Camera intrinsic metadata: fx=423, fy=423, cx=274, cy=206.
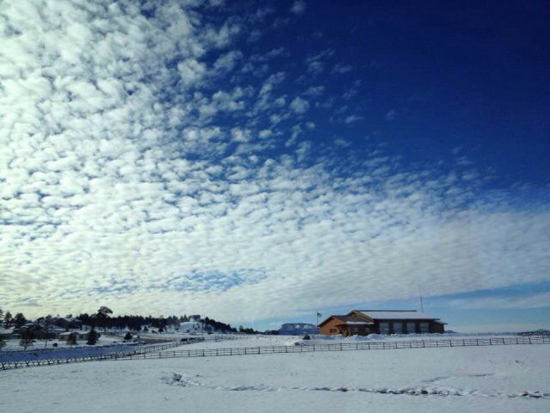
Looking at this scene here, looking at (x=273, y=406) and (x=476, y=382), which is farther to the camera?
(x=476, y=382)

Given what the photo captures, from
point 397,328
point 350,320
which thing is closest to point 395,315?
point 397,328

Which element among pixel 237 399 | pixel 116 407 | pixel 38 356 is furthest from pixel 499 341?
pixel 38 356

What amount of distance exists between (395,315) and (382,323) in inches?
217

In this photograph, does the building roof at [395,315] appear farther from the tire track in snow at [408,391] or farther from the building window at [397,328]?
the tire track in snow at [408,391]

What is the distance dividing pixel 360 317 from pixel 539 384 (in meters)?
72.2

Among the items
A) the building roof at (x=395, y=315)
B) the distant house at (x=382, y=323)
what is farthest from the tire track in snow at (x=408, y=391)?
the building roof at (x=395, y=315)

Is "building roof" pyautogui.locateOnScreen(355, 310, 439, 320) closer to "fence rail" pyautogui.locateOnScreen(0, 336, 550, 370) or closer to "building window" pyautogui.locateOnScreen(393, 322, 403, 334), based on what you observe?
"building window" pyautogui.locateOnScreen(393, 322, 403, 334)

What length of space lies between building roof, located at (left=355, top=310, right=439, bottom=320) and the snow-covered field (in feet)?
179

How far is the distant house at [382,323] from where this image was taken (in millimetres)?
90375

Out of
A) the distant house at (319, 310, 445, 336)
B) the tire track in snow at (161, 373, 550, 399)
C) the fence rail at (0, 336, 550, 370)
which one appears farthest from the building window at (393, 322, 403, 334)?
the tire track in snow at (161, 373, 550, 399)

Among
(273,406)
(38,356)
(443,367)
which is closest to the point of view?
(273,406)

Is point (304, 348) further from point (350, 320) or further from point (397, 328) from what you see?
point (397, 328)

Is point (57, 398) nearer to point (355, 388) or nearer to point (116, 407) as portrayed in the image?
point (116, 407)

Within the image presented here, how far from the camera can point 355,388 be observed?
25.8 m
